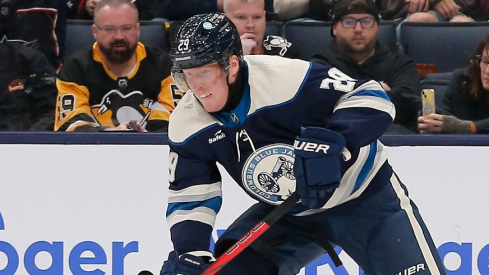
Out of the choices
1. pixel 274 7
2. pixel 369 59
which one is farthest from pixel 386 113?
pixel 274 7

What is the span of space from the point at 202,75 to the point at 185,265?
1.72 ft

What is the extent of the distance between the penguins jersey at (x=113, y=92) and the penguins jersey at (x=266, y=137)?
4.18 ft

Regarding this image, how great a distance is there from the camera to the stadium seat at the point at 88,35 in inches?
171

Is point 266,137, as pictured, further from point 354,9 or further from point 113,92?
point 354,9

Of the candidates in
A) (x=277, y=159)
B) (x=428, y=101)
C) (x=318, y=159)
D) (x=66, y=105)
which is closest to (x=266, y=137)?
(x=277, y=159)

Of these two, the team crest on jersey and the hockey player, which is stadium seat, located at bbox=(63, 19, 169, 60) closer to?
the hockey player

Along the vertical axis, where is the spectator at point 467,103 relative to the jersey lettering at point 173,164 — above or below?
below

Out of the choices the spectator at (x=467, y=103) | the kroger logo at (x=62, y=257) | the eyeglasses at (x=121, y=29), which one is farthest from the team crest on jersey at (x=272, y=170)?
the eyeglasses at (x=121, y=29)

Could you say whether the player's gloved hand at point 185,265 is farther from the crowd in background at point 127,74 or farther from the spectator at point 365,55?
the spectator at point 365,55

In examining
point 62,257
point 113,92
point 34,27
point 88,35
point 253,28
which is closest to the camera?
point 62,257

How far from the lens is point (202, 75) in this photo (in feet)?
7.40

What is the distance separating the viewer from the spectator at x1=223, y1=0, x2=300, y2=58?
3.97 meters

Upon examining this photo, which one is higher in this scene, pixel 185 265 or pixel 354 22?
pixel 354 22

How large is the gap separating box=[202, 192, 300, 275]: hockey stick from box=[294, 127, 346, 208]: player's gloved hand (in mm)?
175
